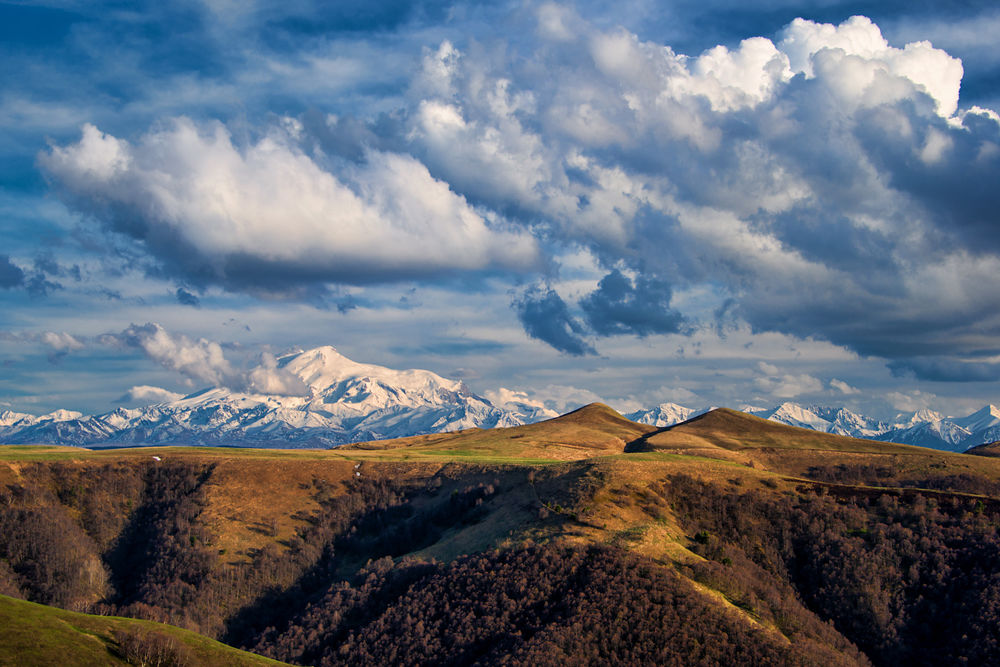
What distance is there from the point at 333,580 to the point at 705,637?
81.0m

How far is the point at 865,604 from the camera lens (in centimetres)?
9131

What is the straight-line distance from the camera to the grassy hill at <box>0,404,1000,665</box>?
8269cm

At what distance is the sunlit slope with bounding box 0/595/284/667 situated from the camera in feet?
155

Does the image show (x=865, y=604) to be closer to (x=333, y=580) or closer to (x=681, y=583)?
(x=681, y=583)

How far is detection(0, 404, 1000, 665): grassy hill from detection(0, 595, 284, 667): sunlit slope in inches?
16.4

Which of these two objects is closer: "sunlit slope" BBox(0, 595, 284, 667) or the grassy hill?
"sunlit slope" BBox(0, 595, 284, 667)

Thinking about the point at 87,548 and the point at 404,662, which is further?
the point at 87,548

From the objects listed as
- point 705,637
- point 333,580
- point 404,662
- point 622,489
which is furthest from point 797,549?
point 333,580

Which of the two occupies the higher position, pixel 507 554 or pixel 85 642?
pixel 85 642

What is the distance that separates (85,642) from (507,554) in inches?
2304

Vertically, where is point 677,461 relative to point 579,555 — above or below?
above

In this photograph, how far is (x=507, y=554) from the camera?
99.2 metres

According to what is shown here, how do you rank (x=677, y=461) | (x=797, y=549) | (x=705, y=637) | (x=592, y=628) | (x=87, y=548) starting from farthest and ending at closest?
(x=87, y=548), (x=677, y=461), (x=797, y=549), (x=592, y=628), (x=705, y=637)

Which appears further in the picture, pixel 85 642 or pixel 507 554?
pixel 507 554
